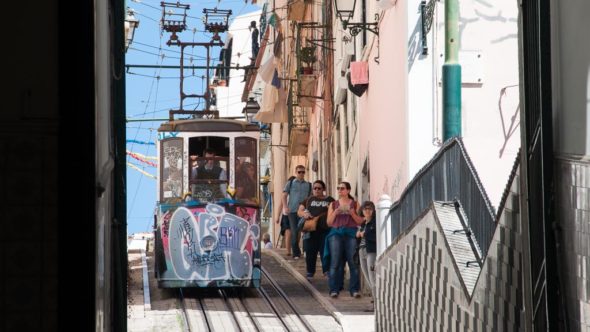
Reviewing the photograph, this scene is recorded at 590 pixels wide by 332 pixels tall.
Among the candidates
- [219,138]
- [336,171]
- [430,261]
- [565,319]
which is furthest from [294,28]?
[565,319]

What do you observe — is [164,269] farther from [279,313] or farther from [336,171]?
[336,171]

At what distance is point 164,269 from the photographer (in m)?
21.0

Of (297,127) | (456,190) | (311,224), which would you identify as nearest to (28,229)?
(456,190)

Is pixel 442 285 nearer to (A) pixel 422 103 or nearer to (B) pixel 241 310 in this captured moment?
(A) pixel 422 103

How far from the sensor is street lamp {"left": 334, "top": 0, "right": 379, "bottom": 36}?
20.8 m

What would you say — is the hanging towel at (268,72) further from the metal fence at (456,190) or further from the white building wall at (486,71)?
the metal fence at (456,190)

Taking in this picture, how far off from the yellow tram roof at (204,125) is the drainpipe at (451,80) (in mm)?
8144

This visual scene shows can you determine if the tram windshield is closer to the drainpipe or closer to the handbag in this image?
the handbag

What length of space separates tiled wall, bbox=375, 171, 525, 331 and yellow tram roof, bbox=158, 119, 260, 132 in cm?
549

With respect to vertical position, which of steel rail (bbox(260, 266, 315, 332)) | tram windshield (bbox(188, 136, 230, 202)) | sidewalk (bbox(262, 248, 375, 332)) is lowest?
steel rail (bbox(260, 266, 315, 332))

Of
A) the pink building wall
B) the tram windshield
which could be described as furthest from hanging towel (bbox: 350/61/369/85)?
the tram windshield

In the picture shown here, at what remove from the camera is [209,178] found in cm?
2128

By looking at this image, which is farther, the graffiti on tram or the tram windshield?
the tram windshield

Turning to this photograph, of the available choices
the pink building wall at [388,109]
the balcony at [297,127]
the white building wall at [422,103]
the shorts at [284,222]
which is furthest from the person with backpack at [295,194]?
the balcony at [297,127]
